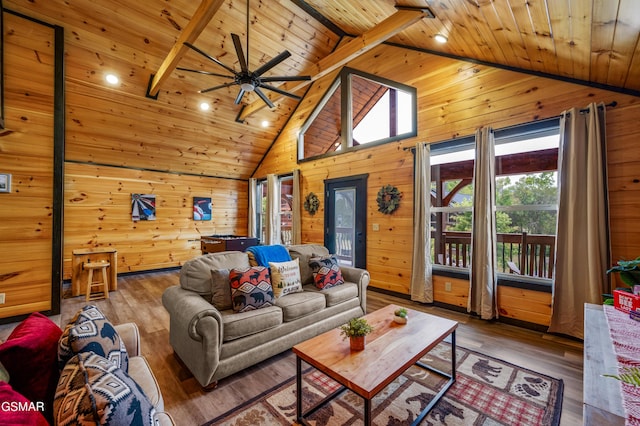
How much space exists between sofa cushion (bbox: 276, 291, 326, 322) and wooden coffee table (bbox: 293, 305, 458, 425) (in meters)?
0.65

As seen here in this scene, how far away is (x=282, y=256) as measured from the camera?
10.2 ft

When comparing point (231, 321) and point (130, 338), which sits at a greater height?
point (130, 338)

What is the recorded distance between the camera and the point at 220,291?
2447 mm

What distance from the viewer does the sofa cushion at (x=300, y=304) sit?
101 inches

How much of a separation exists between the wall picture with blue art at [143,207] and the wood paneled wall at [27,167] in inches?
94.1

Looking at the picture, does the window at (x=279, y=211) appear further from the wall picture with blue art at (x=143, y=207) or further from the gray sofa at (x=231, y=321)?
the gray sofa at (x=231, y=321)

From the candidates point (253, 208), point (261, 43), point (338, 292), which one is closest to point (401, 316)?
point (338, 292)

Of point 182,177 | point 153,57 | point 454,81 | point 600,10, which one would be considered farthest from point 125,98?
point 600,10

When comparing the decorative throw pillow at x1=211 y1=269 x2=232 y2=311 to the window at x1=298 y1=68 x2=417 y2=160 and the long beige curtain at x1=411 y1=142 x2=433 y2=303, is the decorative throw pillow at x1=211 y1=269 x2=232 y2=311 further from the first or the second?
the window at x1=298 y1=68 x2=417 y2=160

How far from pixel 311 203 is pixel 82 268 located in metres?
4.13

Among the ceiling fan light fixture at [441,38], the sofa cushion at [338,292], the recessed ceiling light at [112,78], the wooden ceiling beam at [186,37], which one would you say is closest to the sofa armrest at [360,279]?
the sofa cushion at [338,292]

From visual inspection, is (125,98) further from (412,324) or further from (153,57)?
(412,324)

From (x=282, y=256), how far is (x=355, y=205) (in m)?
2.30

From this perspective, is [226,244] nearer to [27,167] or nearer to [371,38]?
[27,167]
